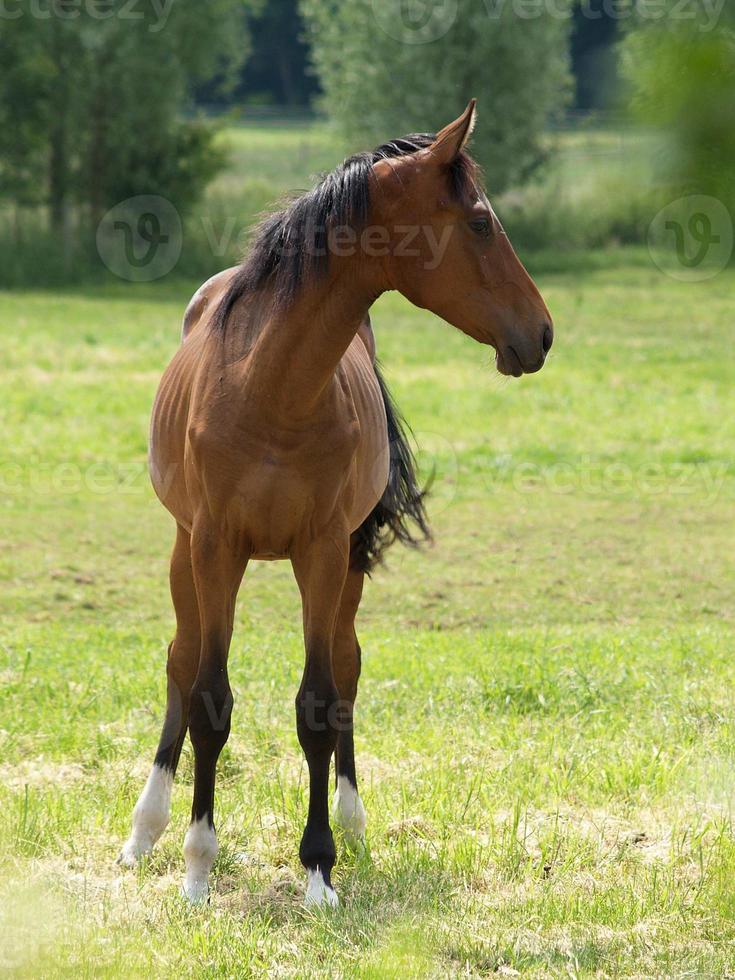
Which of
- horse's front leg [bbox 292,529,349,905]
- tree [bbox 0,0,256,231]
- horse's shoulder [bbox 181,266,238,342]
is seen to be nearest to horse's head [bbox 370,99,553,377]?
horse's front leg [bbox 292,529,349,905]

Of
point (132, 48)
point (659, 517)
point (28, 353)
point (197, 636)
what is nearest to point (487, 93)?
point (132, 48)

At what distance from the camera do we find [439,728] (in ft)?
16.1

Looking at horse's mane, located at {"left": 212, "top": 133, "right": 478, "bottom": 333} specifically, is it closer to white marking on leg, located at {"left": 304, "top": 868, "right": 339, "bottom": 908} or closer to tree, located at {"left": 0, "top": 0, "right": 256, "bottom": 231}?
white marking on leg, located at {"left": 304, "top": 868, "right": 339, "bottom": 908}

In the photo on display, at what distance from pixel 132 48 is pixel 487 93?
7828 mm

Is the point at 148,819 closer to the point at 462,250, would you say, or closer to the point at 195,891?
the point at 195,891

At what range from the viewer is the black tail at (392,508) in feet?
14.5

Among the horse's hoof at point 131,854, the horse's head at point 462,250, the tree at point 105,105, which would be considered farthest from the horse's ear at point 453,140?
the tree at point 105,105

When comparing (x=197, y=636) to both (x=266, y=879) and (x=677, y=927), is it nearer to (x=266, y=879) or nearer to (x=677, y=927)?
(x=266, y=879)

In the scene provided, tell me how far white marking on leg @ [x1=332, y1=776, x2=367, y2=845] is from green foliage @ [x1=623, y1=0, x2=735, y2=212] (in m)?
3.08

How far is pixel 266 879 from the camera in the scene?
148 inches

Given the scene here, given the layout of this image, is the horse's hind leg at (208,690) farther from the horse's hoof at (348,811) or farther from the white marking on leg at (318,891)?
the horse's hoof at (348,811)

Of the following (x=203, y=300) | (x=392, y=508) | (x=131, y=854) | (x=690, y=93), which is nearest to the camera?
(x=690, y=93)

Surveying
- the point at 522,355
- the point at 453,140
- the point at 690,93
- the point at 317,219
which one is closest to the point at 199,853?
the point at 522,355

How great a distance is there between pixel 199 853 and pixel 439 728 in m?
1.50
